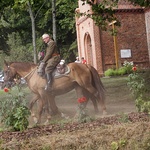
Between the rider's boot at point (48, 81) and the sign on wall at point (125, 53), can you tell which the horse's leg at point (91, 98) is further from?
the sign on wall at point (125, 53)

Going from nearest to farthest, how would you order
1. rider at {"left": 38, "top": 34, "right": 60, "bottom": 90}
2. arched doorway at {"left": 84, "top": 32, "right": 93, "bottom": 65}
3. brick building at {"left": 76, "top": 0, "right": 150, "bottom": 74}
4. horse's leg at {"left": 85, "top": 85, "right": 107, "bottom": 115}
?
rider at {"left": 38, "top": 34, "right": 60, "bottom": 90} → horse's leg at {"left": 85, "top": 85, "right": 107, "bottom": 115} → brick building at {"left": 76, "top": 0, "right": 150, "bottom": 74} → arched doorway at {"left": 84, "top": 32, "right": 93, "bottom": 65}

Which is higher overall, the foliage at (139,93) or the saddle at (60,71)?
the saddle at (60,71)

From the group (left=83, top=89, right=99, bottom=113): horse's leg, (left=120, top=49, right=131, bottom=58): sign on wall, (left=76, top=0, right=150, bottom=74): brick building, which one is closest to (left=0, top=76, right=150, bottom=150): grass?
(left=83, top=89, right=99, bottom=113): horse's leg

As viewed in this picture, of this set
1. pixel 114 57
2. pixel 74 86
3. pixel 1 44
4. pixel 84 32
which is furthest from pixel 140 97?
pixel 1 44

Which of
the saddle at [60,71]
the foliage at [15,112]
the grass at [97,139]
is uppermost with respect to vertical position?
the saddle at [60,71]

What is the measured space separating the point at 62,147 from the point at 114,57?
69.8 feet

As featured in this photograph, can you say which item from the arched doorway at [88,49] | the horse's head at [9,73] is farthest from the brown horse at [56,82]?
the arched doorway at [88,49]

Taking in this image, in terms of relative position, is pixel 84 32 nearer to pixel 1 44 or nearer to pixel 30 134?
pixel 1 44

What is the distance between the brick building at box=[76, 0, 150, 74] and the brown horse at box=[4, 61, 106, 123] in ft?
47.7

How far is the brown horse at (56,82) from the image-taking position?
12.6 metres

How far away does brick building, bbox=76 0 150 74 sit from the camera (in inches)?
1099

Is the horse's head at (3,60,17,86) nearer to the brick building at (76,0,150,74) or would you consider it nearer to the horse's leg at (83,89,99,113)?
the horse's leg at (83,89,99,113)

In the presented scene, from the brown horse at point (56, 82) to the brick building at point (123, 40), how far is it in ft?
47.7

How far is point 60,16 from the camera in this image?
142ft
